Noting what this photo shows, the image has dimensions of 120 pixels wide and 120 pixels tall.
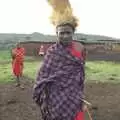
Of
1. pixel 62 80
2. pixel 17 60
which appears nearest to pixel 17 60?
pixel 17 60

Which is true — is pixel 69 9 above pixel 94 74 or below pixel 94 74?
above

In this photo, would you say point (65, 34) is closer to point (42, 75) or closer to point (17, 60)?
point (42, 75)

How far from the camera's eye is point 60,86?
628 cm

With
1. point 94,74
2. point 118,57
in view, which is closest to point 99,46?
point 118,57

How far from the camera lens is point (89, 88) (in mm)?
17734

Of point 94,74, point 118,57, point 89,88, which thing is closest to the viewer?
point 89,88

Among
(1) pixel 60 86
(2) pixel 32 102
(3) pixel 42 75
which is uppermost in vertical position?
(3) pixel 42 75

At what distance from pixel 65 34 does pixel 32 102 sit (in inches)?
313

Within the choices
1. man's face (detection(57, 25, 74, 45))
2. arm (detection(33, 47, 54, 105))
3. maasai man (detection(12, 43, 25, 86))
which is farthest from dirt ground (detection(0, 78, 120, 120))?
man's face (detection(57, 25, 74, 45))

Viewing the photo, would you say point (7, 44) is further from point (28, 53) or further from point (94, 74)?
point (94, 74)

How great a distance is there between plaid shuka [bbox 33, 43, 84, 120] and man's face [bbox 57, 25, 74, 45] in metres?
0.08

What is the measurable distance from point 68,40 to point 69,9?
54 cm

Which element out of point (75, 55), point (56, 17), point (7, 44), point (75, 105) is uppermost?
point (56, 17)

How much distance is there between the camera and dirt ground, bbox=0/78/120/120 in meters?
11.9
